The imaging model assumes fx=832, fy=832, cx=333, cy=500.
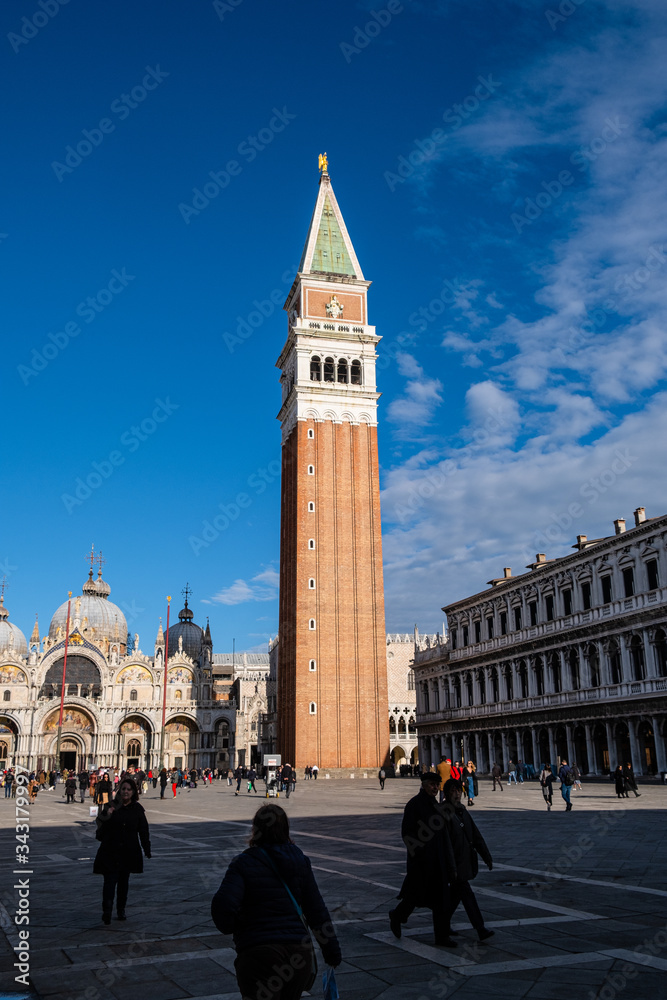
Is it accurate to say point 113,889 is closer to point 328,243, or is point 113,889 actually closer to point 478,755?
point 478,755

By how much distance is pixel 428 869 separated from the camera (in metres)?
8.18

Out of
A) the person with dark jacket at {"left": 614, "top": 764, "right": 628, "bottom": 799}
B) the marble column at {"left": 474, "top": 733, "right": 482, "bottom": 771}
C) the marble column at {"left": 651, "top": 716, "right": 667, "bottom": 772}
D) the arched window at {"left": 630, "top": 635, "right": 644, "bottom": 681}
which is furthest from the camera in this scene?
the marble column at {"left": 474, "top": 733, "right": 482, "bottom": 771}

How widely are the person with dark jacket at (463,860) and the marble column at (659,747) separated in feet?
105

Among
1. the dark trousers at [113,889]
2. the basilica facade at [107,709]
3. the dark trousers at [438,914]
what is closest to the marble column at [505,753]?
the basilica facade at [107,709]

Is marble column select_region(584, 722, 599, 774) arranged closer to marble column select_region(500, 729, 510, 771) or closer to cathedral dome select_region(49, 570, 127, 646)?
marble column select_region(500, 729, 510, 771)

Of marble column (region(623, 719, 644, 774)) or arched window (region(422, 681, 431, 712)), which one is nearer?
marble column (region(623, 719, 644, 774))

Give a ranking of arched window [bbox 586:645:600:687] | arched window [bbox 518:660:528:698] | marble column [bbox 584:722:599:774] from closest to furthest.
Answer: marble column [bbox 584:722:599:774], arched window [bbox 586:645:600:687], arched window [bbox 518:660:528:698]

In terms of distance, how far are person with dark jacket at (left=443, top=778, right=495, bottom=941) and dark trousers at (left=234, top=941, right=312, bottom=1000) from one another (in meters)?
3.95

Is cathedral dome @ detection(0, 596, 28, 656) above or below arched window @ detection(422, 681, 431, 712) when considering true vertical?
above

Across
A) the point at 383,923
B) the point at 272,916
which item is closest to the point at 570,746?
the point at 383,923

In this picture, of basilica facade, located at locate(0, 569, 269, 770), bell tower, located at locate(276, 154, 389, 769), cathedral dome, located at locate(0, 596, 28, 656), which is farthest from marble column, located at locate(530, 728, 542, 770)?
cathedral dome, located at locate(0, 596, 28, 656)

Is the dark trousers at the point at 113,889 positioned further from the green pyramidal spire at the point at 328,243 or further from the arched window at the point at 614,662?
the green pyramidal spire at the point at 328,243

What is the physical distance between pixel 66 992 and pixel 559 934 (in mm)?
4769

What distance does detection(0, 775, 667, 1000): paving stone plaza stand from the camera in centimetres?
689
